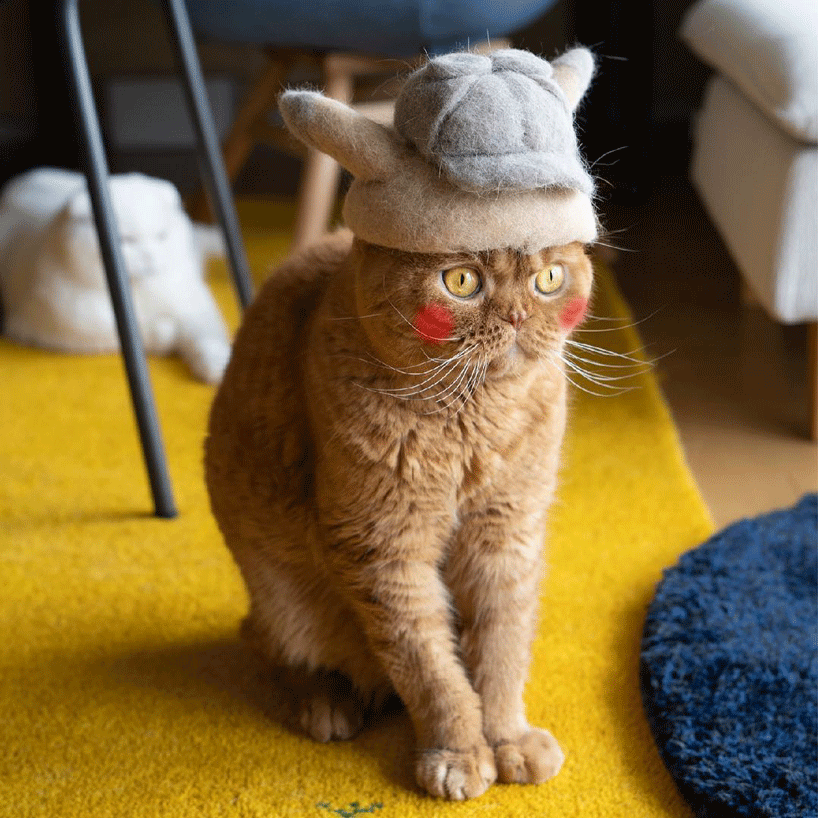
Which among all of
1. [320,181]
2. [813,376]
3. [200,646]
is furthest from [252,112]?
[200,646]

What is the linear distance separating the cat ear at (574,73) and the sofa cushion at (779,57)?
0.66 metres

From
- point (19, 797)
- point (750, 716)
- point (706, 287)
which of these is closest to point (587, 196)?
point (750, 716)

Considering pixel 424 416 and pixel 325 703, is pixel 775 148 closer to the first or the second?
pixel 424 416

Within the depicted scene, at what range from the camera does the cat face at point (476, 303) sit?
2.53 feet

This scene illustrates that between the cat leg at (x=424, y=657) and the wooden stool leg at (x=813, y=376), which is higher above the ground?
the cat leg at (x=424, y=657)

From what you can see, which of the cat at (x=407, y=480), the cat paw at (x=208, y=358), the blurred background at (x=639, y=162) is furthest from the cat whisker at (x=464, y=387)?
the cat paw at (x=208, y=358)

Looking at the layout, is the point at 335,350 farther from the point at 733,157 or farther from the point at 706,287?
the point at 706,287

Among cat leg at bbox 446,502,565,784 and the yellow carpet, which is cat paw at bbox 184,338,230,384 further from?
cat leg at bbox 446,502,565,784

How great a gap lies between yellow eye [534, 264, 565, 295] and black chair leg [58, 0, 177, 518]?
2.44ft

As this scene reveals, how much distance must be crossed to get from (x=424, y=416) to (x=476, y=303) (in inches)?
5.3

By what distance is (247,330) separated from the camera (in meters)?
1.05

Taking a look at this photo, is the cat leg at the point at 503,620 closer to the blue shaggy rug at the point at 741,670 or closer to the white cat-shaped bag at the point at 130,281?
the blue shaggy rug at the point at 741,670

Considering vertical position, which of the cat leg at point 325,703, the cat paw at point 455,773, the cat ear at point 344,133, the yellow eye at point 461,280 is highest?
the cat ear at point 344,133

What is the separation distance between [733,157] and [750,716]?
1094 millimetres
